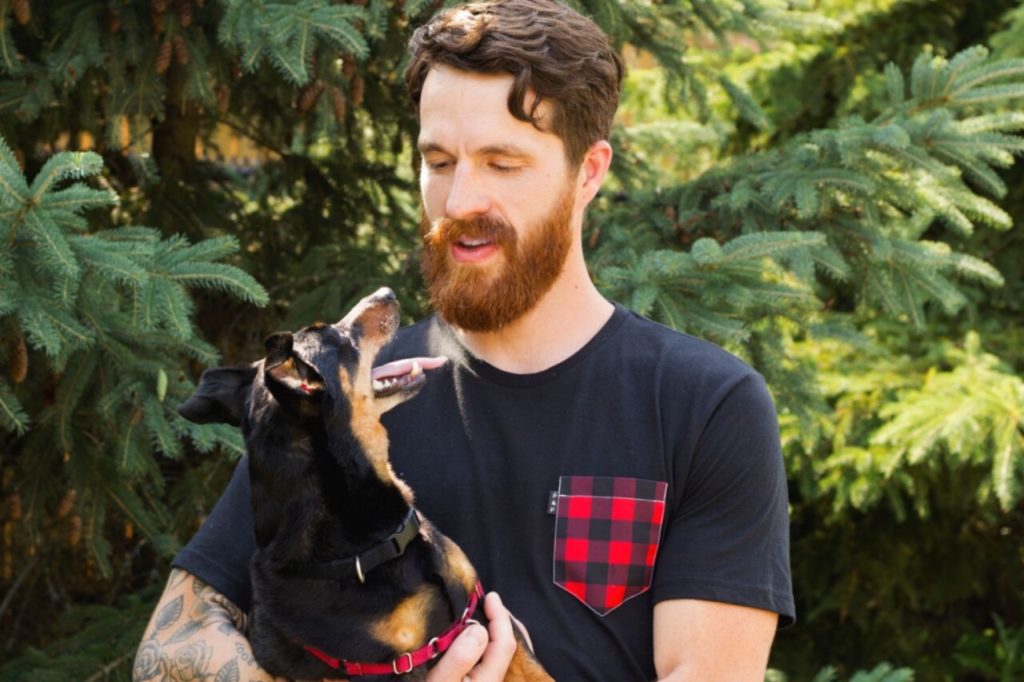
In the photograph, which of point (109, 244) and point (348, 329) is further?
point (109, 244)

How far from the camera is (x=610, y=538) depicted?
2.38 metres

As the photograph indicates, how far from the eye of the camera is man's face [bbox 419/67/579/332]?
244 cm

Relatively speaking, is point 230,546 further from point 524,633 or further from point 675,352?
point 675,352

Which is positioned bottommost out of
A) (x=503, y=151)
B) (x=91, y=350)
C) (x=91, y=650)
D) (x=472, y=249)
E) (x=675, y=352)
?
(x=91, y=650)

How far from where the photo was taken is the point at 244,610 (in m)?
2.69

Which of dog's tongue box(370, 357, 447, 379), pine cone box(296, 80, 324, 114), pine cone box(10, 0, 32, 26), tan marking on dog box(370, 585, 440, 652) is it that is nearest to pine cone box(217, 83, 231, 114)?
pine cone box(296, 80, 324, 114)

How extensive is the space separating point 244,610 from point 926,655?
14.7 ft

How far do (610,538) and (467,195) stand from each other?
0.76 m

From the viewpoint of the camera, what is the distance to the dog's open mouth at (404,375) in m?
2.62

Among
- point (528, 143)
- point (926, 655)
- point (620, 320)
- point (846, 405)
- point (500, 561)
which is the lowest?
point (926, 655)

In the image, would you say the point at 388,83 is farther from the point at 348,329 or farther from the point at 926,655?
the point at 926,655

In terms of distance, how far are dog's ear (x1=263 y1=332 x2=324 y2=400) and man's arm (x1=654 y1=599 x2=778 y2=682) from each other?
0.94m

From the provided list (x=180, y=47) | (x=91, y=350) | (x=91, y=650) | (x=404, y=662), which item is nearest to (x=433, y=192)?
(x=404, y=662)

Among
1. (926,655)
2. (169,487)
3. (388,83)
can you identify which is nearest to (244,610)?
(169,487)
